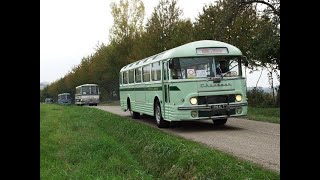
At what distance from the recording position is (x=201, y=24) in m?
32.3

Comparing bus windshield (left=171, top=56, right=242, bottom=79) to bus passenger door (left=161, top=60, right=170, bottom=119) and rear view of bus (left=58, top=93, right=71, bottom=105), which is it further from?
rear view of bus (left=58, top=93, right=71, bottom=105)

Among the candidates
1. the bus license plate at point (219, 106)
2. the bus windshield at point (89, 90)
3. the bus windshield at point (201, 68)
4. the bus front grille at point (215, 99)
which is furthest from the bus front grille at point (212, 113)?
the bus windshield at point (89, 90)

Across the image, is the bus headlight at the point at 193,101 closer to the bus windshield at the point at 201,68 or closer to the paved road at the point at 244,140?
the bus windshield at the point at 201,68

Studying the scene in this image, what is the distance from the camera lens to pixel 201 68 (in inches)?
533

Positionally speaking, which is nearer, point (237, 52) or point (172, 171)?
point (172, 171)

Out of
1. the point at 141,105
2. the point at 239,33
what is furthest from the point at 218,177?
the point at 239,33

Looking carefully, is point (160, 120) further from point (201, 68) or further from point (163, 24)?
point (163, 24)

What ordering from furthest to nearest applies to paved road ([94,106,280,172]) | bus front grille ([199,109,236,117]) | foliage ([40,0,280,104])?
foliage ([40,0,280,104]), bus front grille ([199,109,236,117]), paved road ([94,106,280,172])

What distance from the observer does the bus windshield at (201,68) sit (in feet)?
44.2

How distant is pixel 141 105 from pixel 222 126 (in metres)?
4.61

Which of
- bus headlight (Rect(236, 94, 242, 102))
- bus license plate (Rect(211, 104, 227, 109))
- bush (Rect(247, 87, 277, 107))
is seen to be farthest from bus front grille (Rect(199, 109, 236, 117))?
bush (Rect(247, 87, 277, 107))

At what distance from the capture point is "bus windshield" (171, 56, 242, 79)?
44.2 ft
